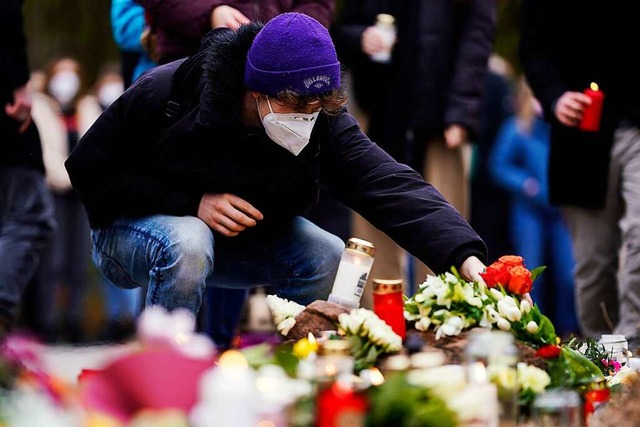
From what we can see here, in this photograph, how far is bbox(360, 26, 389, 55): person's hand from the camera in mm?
6867

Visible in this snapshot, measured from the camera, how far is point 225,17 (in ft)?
18.1

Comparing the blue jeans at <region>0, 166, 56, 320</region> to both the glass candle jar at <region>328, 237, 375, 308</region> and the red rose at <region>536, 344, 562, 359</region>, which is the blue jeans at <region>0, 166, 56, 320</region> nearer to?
the glass candle jar at <region>328, 237, 375, 308</region>

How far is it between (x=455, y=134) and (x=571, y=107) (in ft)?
2.11

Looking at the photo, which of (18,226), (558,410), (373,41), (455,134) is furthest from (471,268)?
(18,226)

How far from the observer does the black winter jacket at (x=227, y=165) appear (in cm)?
479

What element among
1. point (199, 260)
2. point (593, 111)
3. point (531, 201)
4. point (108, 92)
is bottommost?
point (531, 201)

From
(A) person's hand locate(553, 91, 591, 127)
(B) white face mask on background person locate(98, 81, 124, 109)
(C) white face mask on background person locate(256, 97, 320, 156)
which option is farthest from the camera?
(B) white face mask on background person locate(98, 81, 124, 109)

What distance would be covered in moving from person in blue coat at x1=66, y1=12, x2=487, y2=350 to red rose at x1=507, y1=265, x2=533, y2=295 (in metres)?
0.26

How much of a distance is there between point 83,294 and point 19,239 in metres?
4.29

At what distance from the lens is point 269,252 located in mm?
5266

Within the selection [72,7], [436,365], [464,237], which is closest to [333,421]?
[436,365]

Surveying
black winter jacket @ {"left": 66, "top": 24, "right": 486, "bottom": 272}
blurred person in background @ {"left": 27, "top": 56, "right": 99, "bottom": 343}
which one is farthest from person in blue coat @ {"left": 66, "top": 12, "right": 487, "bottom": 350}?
blurred person in background @ {"left": 27, "top": 56, "right": 99, "bottom": 343}

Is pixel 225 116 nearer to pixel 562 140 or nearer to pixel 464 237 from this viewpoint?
pixel 464 237

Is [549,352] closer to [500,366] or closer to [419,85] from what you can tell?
[500,366]
